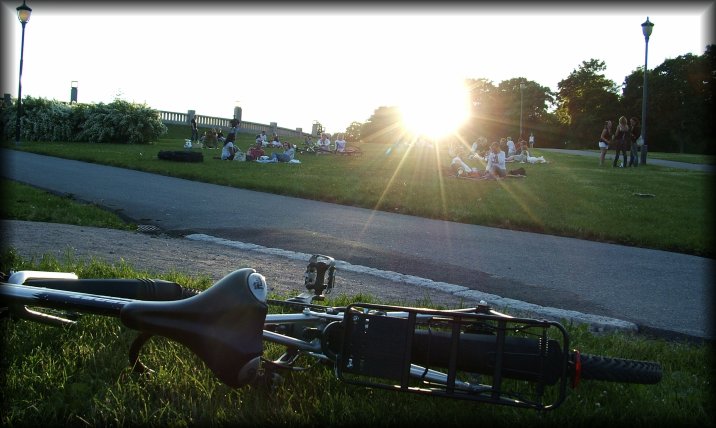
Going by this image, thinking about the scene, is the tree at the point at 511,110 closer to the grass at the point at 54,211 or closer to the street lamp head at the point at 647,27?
the street lamp head at the point at 647,27

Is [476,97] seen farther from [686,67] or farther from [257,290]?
[257,290]

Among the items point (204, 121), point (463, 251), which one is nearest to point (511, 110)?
point (204, 121)

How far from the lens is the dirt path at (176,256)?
563cm

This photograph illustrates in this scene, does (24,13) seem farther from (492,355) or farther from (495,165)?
(495,165)

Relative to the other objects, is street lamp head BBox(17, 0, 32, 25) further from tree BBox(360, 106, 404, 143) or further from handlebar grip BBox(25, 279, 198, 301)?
tree BBox(360, 106, 404, 143)

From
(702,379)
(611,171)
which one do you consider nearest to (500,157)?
(611,171)

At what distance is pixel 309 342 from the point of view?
291 centimetres

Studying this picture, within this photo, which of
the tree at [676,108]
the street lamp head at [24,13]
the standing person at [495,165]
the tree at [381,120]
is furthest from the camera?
the tree at [381,120]

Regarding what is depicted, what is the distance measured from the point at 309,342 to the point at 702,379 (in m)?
2.26

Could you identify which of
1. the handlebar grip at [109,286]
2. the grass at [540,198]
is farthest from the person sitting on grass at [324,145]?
the handlebar grip at [109,286]

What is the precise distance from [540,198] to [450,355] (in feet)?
43.1

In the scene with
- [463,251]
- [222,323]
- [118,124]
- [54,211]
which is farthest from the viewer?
[118,124]

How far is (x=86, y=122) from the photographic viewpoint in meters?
39.0

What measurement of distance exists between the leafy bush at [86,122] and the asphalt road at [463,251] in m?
26.3
